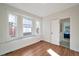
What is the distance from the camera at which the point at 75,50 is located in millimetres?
3535

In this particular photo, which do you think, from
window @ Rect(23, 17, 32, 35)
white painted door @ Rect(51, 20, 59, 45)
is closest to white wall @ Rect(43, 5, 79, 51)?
white painted door @ Rect(51, 20, 59, 45)

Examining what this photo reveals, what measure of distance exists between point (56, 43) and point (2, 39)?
3.47 m

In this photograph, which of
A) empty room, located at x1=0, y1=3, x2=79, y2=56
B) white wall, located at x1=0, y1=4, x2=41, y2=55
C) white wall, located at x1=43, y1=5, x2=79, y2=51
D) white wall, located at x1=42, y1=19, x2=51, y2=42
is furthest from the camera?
white wall, located at x1=42, y1=19, x2=51, y2=42

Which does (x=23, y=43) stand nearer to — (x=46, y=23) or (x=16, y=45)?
(x=16, y=45)

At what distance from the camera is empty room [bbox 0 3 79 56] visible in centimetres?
320

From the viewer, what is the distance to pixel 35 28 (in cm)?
568

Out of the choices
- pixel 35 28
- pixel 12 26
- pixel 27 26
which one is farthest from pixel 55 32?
pixel 12 26

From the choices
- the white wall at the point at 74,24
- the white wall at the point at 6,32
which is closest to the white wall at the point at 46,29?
the white wall at the point at 74,24

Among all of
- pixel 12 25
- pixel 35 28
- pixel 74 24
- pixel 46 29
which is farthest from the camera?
pixel 46 29

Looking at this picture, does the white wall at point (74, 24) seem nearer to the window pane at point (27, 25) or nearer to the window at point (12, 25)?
the window pane at point (27, 25)

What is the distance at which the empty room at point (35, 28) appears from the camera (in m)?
3.20

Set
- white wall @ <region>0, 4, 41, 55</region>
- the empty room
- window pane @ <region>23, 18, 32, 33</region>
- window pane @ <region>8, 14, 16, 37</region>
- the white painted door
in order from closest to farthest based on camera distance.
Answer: white wall @ <region>0, 4, 41, 55</region> < the empty room < window pane @ <region>8, 14, 16, 37</region> < window pane @ <region>23, 18, 32, 33</region> < the white painted door

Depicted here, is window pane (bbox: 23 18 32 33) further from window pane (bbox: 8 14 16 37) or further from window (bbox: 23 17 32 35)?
window pane (bbox: 8 14 16 37)

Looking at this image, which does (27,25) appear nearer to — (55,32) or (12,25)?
(12,25)
